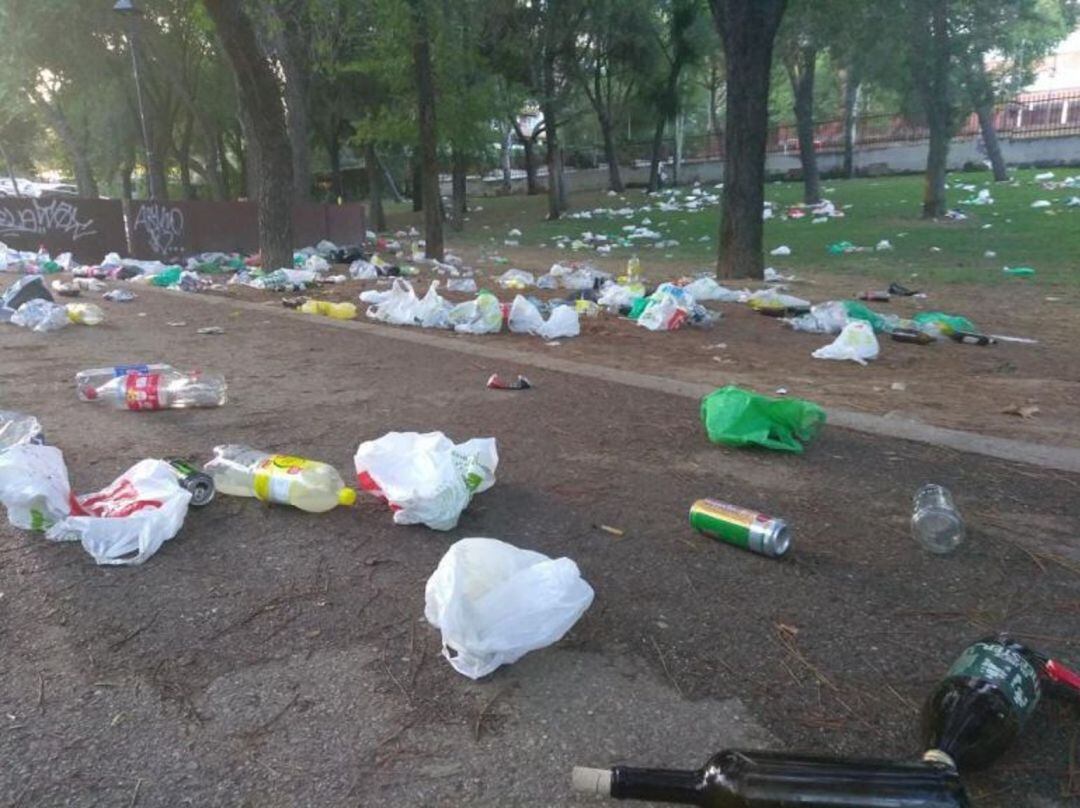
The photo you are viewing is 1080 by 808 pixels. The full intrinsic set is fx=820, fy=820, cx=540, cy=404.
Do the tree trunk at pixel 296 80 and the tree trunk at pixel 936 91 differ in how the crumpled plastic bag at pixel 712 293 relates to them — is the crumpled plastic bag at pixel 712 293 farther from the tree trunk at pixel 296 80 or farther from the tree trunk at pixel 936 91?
the tree trunk at pixel 936 91

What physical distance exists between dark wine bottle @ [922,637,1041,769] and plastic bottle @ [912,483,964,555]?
925mm

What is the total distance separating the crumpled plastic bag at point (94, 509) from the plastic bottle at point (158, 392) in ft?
5.03

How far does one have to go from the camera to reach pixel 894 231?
17250mm

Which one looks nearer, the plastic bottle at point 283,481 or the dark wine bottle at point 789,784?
the dark wine bottle at point 789,784

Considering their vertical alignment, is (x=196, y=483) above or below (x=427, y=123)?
below

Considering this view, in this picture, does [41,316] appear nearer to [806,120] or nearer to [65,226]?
[65,226]

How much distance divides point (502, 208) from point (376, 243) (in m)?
12.9

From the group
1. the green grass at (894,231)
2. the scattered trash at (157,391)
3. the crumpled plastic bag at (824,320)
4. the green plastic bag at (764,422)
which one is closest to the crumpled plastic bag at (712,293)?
the crumpled plastic bag at (824,320)

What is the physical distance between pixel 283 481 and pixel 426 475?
558 millimetres

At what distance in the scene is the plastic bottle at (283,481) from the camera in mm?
3121

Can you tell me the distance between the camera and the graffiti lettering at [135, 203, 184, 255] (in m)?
15.5

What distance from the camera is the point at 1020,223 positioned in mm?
16781

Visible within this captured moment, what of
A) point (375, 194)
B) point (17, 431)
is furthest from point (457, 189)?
point (17, 431)

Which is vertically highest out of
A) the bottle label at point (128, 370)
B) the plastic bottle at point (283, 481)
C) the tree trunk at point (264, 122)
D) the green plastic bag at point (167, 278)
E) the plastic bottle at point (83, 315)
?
the tree trunk at point (264, 122)
